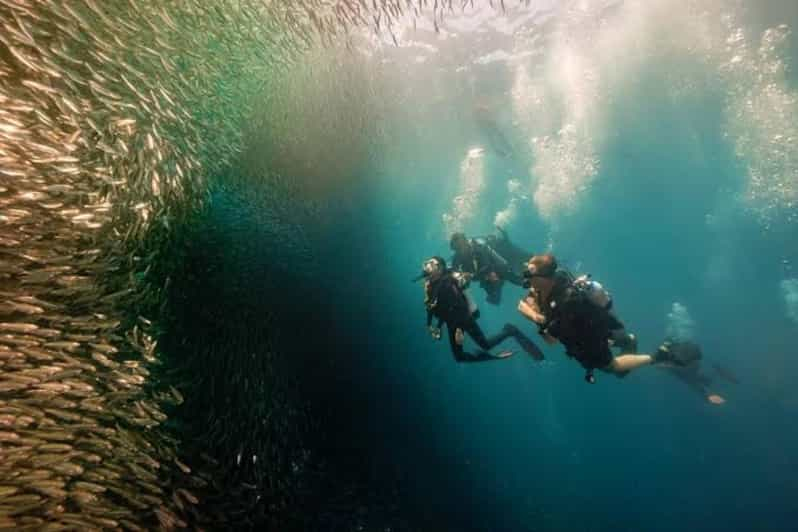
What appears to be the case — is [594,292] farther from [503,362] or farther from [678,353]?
[503,362]

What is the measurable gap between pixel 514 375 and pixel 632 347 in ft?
187

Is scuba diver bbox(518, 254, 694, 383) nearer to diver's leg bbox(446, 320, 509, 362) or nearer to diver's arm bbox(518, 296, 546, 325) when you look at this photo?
diver's arm bbox(518, 296, 546, 325)

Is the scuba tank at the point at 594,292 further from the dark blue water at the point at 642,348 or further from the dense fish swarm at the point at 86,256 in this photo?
the dark blue water at the point at 642,348

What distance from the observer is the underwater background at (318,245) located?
15.5 ft

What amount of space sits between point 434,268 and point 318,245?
8.12m

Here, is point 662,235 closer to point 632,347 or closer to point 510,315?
point 510,315

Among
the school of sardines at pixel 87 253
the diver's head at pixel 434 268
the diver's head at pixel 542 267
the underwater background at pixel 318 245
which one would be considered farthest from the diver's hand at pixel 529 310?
the school of sardines at pixel 87 253

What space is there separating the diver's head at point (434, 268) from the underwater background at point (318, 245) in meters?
4.29

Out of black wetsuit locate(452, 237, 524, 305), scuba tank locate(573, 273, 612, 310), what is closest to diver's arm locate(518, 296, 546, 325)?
scuba tank locate(573, 273, 612, 310)

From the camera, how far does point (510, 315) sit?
3647 inches

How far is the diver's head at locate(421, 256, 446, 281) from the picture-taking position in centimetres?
862

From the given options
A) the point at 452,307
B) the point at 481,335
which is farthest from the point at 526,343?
the point at 452,307

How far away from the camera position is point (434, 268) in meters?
8.63

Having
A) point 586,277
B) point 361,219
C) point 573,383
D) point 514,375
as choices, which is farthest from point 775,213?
point 586,277
